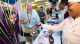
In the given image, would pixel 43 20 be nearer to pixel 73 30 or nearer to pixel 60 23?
pixel 60 23

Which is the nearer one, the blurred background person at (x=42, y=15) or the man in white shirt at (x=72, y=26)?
the man in white shirt at (x=72, y=26)

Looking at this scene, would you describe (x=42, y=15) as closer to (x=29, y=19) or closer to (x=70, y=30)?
(x=29, y=19)

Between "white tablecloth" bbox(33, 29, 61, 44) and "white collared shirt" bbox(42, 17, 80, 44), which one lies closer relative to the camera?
"white collared shirt" bbox(42, 17, 80, 44)

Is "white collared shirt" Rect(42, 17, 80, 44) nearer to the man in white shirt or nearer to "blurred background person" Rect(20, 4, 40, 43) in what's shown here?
the man in white shirt

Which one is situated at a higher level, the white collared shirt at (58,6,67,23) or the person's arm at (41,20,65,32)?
the white collared shirt at (58,6,67,23)

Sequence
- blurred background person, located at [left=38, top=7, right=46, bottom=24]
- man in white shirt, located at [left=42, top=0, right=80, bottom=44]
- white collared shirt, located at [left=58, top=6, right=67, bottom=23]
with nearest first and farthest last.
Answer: man in white shirt, located at [left=42, top=0, right=80, bottom=44] < blurred background person, located at [left=38, top=7, right=46, bottom=24] < white collared shirt, located at [left=58, top=6, right=67, bottom=23]

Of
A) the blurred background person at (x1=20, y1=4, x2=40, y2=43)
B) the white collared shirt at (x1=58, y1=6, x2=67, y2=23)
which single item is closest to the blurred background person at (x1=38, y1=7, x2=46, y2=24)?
the blurred background person at (x1=20, y1=4, x2=40, y2=43)

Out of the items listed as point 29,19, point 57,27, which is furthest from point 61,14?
point 29,19

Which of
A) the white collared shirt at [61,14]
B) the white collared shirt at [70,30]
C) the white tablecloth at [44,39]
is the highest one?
the white collared shirt at [61,14]

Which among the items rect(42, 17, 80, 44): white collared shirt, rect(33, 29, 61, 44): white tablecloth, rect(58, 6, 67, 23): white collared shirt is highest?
rect(58, 6, 67, 23): white collared shirt

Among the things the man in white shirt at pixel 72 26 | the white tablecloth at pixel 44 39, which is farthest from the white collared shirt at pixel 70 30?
the white tablecloth at pixel 44 39

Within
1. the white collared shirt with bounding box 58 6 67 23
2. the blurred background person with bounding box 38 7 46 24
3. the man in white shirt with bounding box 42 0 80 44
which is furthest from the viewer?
the white collared shirt with bounding box 58 6 67 23

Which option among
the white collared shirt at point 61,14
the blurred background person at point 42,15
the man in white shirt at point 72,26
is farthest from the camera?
the white collared shirt at point 61,14

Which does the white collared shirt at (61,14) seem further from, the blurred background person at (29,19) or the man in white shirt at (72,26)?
the blurred background person at (29,19)
